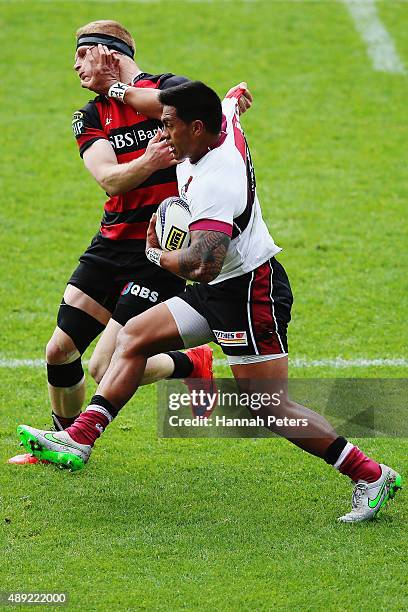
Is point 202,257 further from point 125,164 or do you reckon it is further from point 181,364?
point 181,364

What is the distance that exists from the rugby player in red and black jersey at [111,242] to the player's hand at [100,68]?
0.01 m

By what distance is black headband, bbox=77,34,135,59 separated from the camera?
21.7 feet

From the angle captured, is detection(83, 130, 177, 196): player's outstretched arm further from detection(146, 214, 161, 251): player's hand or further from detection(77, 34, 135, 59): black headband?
detection(77, 34, 135, 59): black headband

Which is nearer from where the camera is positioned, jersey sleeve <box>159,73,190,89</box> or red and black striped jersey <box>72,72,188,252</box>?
jersey sleeve <box>159,73,190,89</box>

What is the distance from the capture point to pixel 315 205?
458 inches

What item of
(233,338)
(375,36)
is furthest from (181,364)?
(375,36)

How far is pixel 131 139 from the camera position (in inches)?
261

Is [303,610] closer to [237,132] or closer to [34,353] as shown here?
[237,132]

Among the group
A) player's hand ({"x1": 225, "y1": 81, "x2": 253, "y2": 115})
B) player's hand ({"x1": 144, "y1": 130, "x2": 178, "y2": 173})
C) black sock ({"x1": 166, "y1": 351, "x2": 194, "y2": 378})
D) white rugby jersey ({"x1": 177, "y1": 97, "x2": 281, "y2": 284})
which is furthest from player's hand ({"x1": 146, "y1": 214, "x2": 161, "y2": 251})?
black sock ({"x1": 166, "y1": 351, "x2": 194, "y2": 378})

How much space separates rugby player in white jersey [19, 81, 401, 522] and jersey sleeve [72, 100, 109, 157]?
0.85 m

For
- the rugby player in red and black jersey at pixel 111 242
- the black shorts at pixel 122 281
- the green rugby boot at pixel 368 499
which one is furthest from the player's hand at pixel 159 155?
the green rugby boot at pixel 368 499

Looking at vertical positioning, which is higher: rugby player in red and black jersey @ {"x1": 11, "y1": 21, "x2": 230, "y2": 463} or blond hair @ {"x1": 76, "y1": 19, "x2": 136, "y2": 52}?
blond hair @ {"x1": 76, "y1": 19, "x2": 136, "y2": 52}

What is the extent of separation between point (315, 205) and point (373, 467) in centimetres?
599

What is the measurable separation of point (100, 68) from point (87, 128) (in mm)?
349
